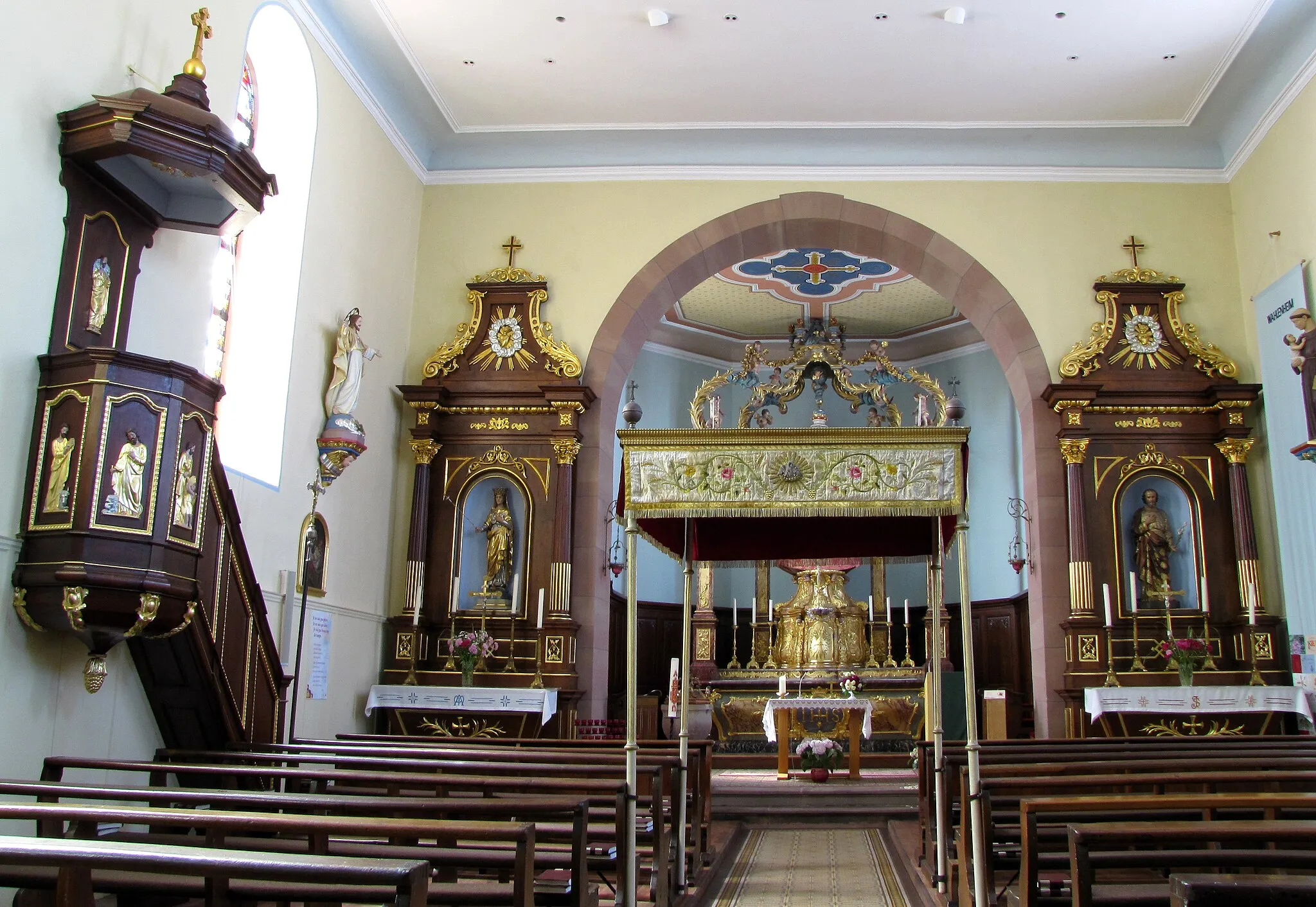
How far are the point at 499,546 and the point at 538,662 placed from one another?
3.94 feet

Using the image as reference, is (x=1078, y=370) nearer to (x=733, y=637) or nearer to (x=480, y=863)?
(x=733, y=637)

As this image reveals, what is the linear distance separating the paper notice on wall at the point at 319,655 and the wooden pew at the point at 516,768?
9.25 ft

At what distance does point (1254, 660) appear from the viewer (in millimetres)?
9766

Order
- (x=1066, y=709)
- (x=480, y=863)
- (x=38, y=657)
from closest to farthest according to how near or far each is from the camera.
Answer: (x=480, y=863), (x=38, y=657), (x=1066, y=709)

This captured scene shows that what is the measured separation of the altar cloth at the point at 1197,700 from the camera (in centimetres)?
931

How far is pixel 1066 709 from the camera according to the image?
10102 mm

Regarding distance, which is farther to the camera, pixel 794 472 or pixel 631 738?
pixel 794 472

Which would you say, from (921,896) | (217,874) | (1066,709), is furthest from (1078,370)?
(217,874)

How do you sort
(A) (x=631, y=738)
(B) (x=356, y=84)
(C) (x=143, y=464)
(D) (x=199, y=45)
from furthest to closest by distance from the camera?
(B) (x=356, y=84), (D) (x=199, y=45), (C) (x=143, y=464), (A) (x=631, y=738)

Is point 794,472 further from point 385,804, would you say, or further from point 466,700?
point 466,700

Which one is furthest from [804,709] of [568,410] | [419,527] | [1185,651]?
[419,527]

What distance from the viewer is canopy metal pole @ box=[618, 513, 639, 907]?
4559mm

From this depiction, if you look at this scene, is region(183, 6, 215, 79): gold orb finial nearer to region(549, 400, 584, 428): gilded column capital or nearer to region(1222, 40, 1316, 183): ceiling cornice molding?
region(549, 400, 584, 428): gilded column capital

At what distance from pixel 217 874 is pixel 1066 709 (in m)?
9.07
